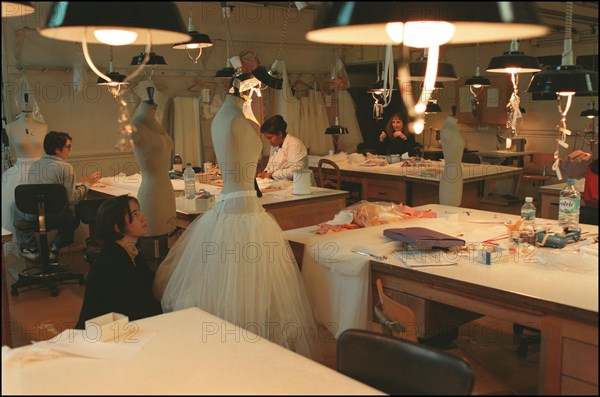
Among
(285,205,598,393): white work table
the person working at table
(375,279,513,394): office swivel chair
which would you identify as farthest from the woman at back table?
(375,279,513,394): office swivel chair

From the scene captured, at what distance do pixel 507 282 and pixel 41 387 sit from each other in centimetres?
171

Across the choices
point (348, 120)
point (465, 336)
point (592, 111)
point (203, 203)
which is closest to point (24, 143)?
point (203, 203)

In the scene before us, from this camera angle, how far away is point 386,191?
660cm

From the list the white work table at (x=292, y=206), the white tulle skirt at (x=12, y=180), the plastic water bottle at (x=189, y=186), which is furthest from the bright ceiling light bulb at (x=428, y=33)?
the white tulle skirt at (x=12, y=180)

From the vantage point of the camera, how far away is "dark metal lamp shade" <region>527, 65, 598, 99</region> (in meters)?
2.23

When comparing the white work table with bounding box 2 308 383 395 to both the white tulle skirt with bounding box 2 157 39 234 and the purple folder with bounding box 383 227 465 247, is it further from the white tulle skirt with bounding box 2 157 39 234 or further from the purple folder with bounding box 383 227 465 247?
the white tulle skirt with bounding box 2 157 39 234

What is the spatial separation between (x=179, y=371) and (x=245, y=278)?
1512 millimetres

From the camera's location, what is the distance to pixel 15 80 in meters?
6.83

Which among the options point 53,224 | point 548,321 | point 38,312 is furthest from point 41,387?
point 53,224

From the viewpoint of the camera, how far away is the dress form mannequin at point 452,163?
4.83 m

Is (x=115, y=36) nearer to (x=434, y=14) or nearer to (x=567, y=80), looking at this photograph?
(x=434, y=14)

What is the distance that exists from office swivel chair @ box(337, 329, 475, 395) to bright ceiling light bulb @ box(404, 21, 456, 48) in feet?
3.10

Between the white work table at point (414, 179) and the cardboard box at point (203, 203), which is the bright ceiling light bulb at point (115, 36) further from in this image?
the white work table at point (414, 179)

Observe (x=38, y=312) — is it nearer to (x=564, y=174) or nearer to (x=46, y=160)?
(x=46, y=160)
